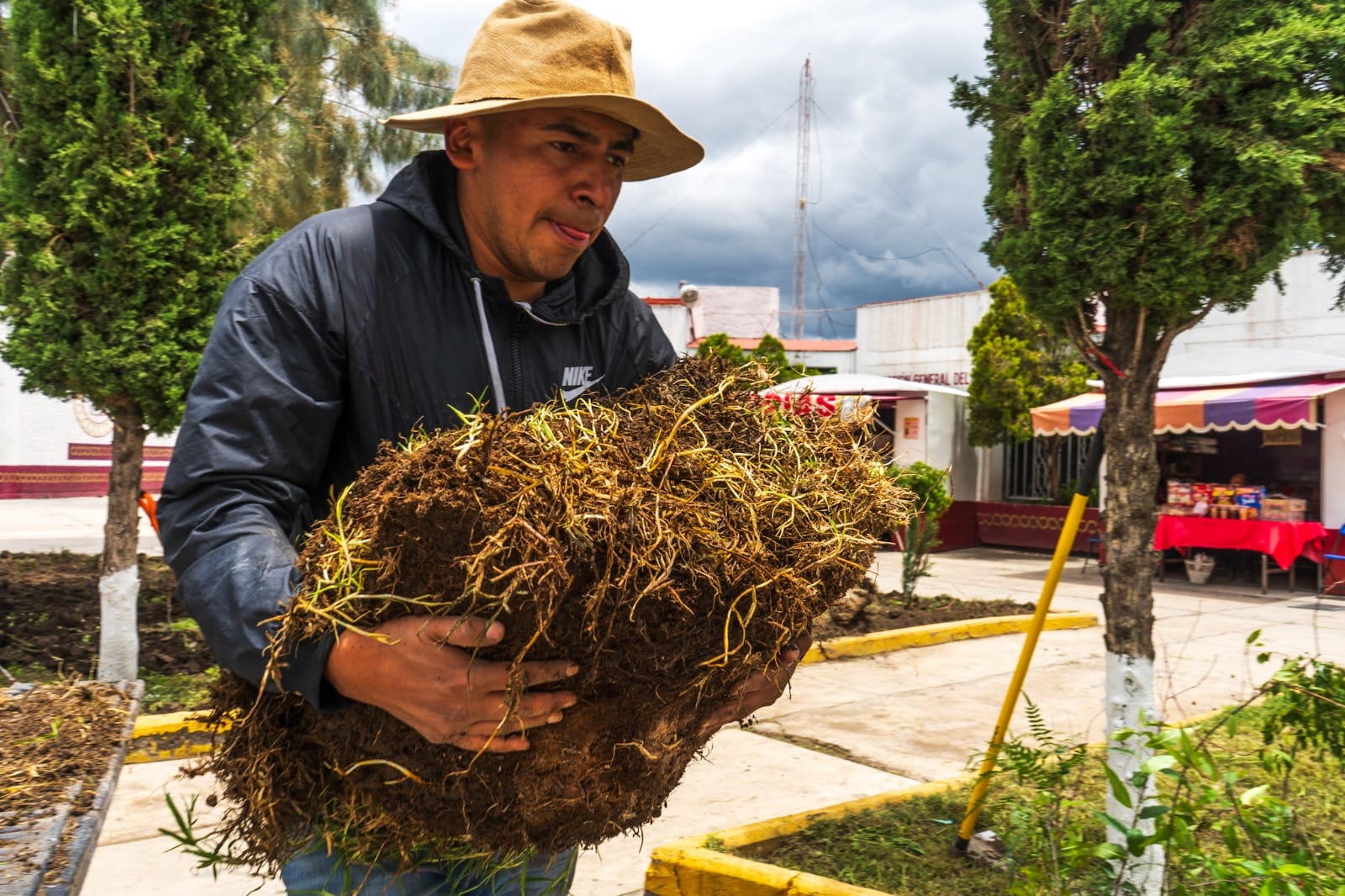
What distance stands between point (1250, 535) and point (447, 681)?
14.1 meters

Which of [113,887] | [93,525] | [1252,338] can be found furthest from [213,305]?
[1252,338]

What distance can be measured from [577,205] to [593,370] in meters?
0.35

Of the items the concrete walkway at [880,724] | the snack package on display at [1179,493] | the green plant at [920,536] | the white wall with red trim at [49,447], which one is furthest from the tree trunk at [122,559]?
→ the white wall with red trim at [49,447]

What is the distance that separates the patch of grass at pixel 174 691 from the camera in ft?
18.7

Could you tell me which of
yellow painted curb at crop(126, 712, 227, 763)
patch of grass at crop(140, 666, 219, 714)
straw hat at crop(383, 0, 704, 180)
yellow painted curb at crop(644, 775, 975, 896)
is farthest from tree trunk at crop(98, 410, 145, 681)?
straw hat at crop(383, 0, 704, 180)

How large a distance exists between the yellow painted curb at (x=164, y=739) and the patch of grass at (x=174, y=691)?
170mm

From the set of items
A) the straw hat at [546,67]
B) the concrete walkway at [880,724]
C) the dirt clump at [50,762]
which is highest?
the straw hat at [546,67]

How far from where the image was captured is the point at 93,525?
1766 cm

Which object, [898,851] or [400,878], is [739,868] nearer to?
[898,851]

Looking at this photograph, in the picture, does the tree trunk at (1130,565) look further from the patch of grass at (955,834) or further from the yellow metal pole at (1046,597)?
the patch of grass at (955,834)

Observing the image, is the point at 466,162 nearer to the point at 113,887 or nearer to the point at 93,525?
the point at 113,887

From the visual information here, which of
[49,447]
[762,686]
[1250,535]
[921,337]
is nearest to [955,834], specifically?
[762,686]

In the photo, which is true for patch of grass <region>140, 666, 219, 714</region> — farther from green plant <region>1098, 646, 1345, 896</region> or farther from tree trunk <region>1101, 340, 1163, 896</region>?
green plant <region>1098, 646, 1345, 896</region>

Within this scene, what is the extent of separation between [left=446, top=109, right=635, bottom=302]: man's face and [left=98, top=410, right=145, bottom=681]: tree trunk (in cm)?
474
